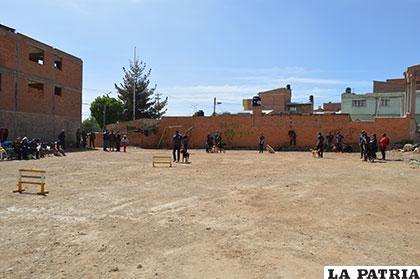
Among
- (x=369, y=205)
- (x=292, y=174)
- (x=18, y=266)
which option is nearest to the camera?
(x=18, y=266)

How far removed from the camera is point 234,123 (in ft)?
112

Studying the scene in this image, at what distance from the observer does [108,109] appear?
178 ft

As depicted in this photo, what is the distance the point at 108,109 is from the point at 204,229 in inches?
2003

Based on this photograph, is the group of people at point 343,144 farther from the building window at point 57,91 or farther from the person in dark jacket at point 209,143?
the building window at point 57,91

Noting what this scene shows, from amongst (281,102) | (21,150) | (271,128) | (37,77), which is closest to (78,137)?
(37,77)

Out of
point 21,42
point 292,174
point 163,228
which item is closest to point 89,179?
point 163,228

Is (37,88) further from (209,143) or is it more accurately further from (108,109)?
(108,109)

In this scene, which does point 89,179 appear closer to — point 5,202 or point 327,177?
point 5,202

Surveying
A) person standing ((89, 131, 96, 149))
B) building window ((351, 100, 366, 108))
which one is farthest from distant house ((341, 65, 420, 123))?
person standing ((89, 131, 96, 149))

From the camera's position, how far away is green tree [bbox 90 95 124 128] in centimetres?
5406

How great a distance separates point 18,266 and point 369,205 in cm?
735

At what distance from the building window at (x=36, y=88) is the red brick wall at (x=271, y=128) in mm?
10818

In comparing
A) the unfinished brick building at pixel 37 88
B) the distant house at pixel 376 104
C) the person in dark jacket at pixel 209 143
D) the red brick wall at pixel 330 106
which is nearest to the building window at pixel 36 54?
the unfinished brick building at pixel 37 88

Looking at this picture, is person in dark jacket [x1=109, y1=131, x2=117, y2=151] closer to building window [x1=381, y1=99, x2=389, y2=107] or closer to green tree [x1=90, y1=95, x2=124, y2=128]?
green tree [x1=90, y1=95, x2=124, y2=128]
